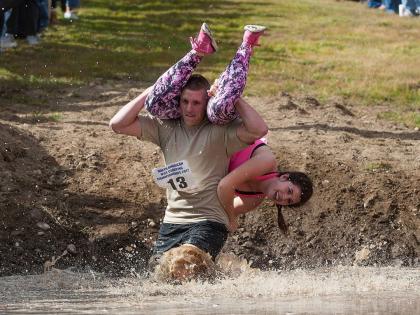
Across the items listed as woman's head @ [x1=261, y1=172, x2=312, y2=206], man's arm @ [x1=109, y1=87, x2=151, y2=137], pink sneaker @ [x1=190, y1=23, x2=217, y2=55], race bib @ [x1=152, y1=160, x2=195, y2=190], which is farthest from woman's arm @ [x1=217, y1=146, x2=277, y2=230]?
pink sneaker @ [x1=190, y1=23, x2=217, y2=55]

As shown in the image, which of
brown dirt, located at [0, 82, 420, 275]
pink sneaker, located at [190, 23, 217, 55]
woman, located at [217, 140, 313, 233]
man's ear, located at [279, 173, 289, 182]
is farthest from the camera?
brown dirt, located at [0, 82, 420, 275]

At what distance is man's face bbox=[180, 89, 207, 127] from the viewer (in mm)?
8938

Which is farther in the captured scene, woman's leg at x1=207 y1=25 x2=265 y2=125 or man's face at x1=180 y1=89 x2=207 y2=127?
man's face at x1=180 y1=89 x2=207 y2=127

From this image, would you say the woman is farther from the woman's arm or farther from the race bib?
the race bib

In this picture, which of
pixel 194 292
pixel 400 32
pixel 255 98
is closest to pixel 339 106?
pixel 255 98

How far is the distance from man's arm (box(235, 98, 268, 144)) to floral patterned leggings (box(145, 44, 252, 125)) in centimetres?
6

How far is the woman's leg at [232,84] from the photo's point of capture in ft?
28.8

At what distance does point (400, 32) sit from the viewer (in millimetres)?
23859

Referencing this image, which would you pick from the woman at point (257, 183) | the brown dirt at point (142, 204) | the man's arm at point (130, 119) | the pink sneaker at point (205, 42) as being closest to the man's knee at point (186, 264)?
the woman at point (257, 183)

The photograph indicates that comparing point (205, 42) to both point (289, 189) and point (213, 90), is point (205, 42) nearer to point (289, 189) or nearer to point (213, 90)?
point (213, 90)

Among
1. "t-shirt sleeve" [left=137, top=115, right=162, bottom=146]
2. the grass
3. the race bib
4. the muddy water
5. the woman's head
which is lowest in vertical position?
the grass

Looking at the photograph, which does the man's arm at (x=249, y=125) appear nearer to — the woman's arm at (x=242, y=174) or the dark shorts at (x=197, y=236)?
the woman's arm at (x=242, y=174)

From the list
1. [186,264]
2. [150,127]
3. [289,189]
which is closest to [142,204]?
[150,127]

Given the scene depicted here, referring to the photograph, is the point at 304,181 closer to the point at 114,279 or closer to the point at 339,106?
the point at 114,279
